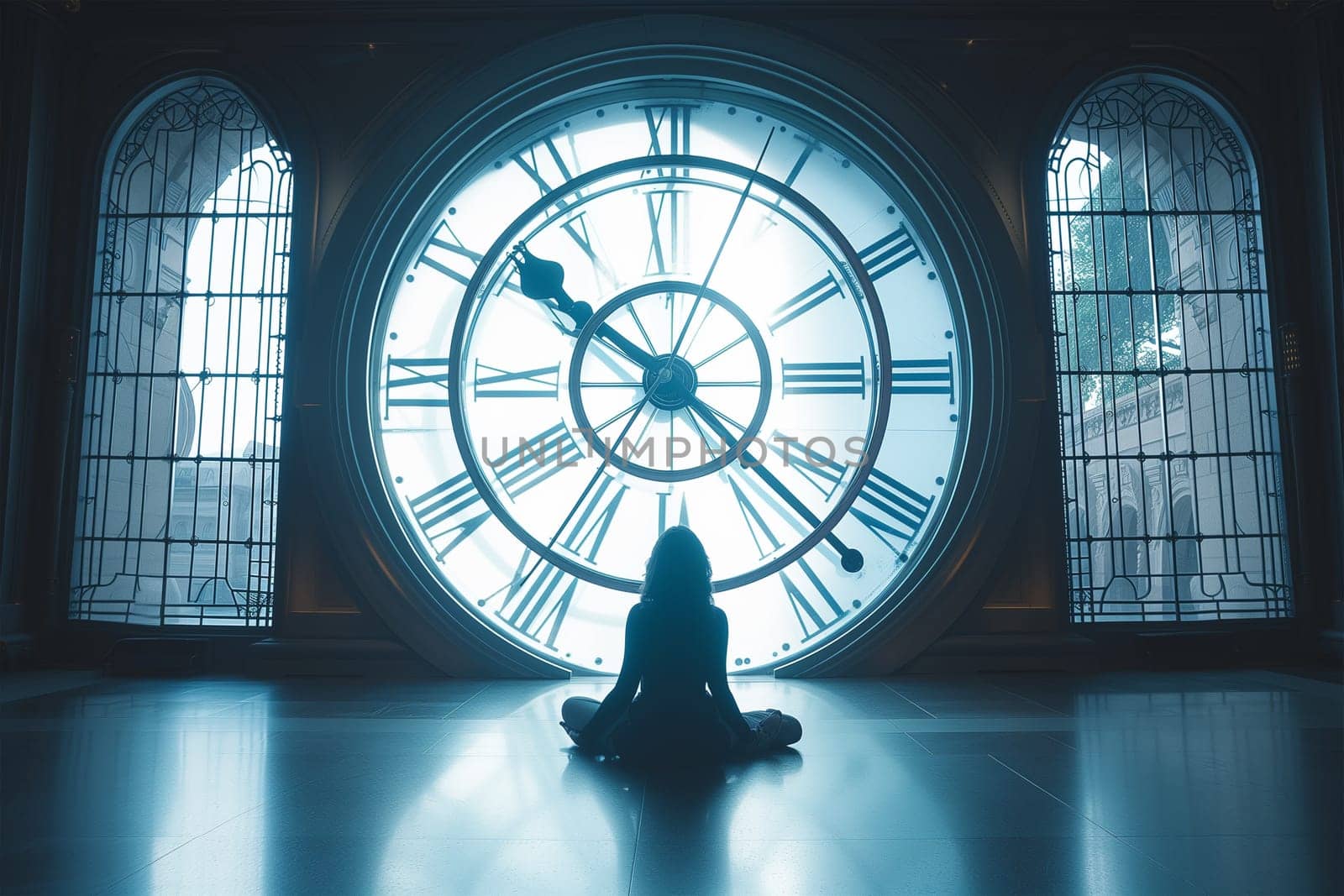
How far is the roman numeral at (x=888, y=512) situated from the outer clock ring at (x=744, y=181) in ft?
0.28

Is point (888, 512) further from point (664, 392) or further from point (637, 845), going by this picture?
point (637, 845)

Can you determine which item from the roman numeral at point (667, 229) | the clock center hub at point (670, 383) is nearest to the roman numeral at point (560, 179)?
the roman numeral at point (667, 229)

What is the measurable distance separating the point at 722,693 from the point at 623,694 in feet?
0.98

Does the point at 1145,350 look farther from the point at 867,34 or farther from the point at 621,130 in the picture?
the point at 621,130

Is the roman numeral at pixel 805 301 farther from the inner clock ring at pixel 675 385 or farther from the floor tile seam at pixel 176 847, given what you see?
the floor tile seam at pixel 176 847

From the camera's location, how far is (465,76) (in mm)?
4660

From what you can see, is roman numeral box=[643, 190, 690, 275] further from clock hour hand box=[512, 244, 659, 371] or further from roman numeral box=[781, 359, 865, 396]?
roman numeral box=[781, 359, 865, 396]

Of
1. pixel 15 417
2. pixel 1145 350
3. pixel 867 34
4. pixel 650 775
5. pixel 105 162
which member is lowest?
pixel 650 775

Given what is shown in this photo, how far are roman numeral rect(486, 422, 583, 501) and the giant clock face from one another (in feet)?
0.03

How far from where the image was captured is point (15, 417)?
4527 mm

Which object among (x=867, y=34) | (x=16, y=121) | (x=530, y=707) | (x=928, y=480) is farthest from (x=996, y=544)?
(x=16, y=121)

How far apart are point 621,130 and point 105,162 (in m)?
2.66

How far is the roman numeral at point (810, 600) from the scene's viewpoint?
4605mm

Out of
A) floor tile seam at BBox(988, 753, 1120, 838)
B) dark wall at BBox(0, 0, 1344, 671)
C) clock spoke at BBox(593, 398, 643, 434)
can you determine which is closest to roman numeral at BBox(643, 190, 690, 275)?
clock spoke at BBox(593, 398, 643, 434)
